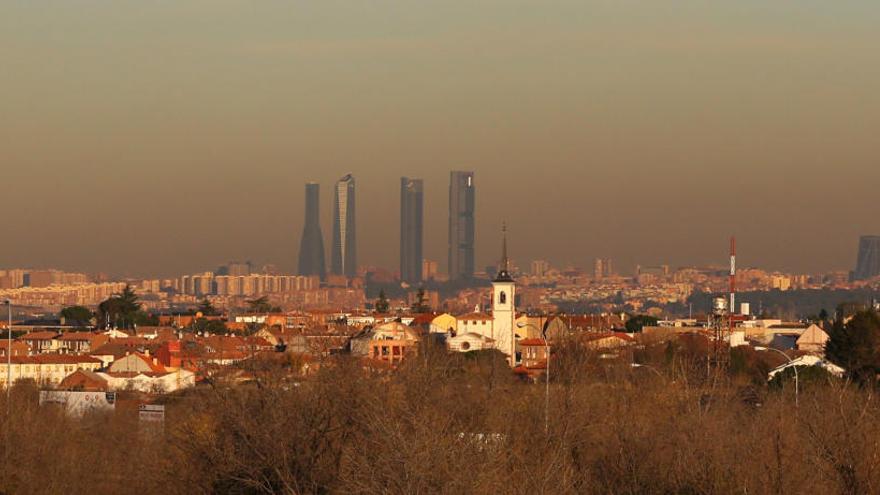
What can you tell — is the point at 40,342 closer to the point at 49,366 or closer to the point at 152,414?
the point at 49,366

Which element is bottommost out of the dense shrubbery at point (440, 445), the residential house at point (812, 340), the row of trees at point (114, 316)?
the row of trees at point (114, 316)

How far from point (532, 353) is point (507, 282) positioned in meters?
7.00

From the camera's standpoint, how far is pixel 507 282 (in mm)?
81750

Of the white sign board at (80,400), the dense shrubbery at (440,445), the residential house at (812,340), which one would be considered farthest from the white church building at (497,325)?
the dense shrubbery at (440,445)

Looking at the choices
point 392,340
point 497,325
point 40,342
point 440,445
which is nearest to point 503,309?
point 497,325

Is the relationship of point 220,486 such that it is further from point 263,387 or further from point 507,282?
point 507,282

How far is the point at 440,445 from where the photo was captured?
20328mm

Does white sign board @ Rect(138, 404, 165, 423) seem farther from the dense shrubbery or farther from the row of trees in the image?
the row of trees

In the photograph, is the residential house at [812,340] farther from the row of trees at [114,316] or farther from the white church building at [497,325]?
the row of trees at [114,316]

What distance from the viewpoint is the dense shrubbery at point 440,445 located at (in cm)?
2177

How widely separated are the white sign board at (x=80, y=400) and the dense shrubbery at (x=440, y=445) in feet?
28.5

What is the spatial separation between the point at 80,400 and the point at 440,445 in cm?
3036

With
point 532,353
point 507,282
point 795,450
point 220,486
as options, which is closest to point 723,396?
point 795,450

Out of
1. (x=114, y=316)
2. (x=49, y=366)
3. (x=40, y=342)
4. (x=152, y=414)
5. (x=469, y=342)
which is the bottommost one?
(x=114, y=316)
